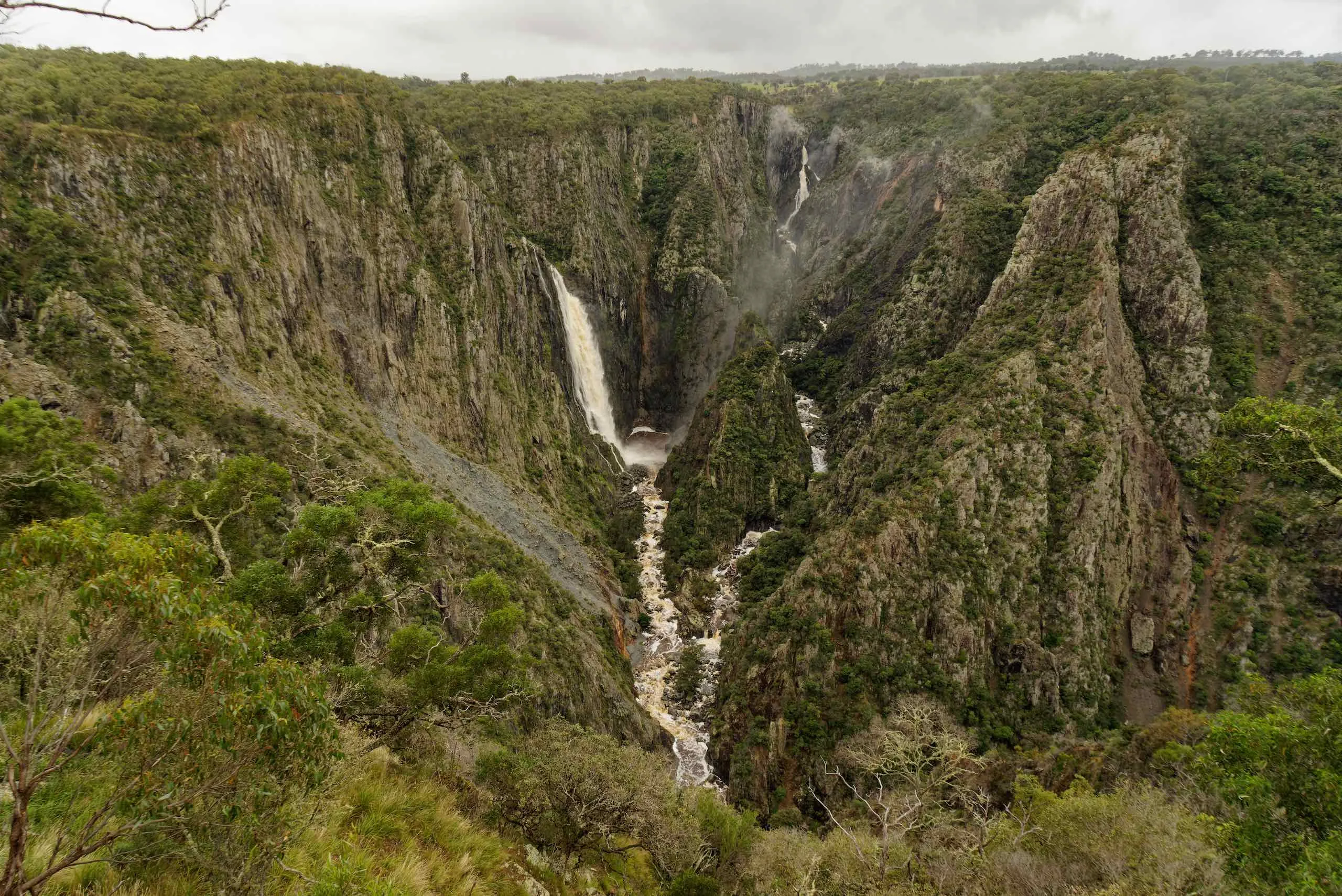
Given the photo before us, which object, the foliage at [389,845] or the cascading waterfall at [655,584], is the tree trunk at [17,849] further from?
the cascading waterfall at [655,584]

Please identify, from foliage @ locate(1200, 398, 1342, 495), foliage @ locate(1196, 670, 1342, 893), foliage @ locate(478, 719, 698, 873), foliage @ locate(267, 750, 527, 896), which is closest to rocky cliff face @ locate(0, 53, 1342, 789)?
foliage @ locate(478, 719, 698, 873)

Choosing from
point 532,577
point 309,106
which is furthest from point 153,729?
point 309,106

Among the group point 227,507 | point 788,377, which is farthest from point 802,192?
point 227,507

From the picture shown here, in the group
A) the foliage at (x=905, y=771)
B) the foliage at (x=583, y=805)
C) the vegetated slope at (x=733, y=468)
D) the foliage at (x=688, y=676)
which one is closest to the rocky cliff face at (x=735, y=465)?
the vegetated slope at (x=733, y=468)

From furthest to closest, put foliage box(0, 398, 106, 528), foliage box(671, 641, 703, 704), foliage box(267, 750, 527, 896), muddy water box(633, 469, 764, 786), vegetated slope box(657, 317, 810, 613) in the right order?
vegetated slope box(657, 317, 810, 613) < foliage box(671, 641, 703, 704) < muddy water box(633, 469, 764, 786) < foliage box(0, 398, 106, 528) < foliage box(267, 750, 527, 896)

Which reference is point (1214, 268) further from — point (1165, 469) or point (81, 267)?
point (81, 267)

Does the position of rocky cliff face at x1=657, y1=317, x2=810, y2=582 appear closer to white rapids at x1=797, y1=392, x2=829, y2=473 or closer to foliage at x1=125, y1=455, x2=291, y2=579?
white rapids at x1=797, y1=392, x2=829, y2=473
